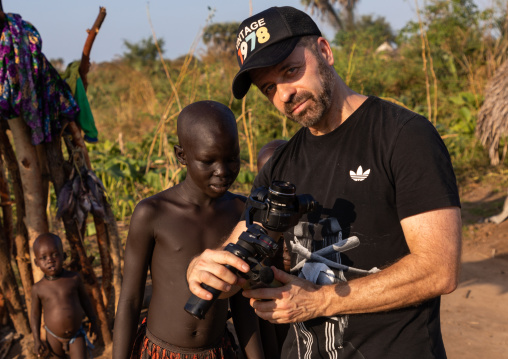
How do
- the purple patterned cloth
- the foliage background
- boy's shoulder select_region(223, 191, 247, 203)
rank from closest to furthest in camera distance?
1. boy's shoulder select_region(223, 191, 247, 203)
2. the purple patterned cloth
3. the foliage background

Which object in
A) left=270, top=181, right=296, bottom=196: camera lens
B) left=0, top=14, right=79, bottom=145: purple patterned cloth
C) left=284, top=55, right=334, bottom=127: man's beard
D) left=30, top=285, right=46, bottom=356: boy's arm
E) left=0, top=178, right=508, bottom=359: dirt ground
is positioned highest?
left=0, top=14, right=79, bottom=145: purple patterned cloth

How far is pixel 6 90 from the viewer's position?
3.29 meters

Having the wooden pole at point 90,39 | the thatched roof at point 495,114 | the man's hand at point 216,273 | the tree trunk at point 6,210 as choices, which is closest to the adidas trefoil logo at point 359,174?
the man's hand at point 216,273


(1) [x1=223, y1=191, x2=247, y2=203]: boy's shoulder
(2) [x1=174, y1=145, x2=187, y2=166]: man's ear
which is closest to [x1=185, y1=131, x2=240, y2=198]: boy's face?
(2) [x1=174, y1=145, x2=187, y2=166]: man's ear

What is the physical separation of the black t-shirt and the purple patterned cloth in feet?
8.35

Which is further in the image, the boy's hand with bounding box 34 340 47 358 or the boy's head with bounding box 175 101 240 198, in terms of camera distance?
the boy's hand with bounding box 34 340 47 358

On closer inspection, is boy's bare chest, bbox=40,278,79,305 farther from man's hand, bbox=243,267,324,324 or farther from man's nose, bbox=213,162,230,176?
man's hand, bbox=243,267,324,324

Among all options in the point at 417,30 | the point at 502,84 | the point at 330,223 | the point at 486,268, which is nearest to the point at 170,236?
the point at 330,223

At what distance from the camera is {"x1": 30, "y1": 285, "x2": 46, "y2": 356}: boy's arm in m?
3.52

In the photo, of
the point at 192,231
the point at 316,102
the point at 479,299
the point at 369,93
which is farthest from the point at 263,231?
the point at 369,93

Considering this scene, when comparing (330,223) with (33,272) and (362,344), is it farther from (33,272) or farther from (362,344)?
(33,272)

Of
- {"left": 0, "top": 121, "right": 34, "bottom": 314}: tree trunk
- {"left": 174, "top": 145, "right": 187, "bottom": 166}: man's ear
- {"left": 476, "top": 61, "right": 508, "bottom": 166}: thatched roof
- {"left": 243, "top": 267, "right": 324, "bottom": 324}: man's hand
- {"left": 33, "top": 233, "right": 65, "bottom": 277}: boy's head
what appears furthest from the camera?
{"left": 476, "top": 61, "right": 508, "bottom": 166}: thatched roof

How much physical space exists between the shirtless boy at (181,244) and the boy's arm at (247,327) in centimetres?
10

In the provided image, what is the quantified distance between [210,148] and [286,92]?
69cm
